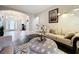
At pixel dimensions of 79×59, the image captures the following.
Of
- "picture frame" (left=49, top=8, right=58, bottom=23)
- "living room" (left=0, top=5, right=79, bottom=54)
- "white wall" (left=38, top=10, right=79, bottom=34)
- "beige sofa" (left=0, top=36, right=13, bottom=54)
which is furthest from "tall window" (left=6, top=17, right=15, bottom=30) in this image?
"picture frame" (left=49, top=8, right=58, bottom=23)

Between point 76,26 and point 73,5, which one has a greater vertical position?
point 73,5

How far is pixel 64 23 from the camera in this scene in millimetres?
2205

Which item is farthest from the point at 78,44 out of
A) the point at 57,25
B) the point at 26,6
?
the point at 26,6

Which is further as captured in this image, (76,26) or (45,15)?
(45,15)

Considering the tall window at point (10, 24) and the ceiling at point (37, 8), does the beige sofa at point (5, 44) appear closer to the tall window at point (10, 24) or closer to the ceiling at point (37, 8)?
the tall window at point (10, 24)

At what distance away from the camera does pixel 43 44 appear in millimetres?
2219

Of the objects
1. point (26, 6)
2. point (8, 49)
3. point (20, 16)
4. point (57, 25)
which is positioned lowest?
point (8, 49)

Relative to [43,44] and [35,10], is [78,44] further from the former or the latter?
[35,10]

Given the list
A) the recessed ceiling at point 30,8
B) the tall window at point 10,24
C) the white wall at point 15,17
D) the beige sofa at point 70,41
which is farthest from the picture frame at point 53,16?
the tall window at point 10,24

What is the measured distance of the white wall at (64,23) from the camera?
2148 millimetres

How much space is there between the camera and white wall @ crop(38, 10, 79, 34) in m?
2.15

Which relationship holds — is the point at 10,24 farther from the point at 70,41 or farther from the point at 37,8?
the point at 70,41

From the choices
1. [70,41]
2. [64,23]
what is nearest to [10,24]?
[64,23]
